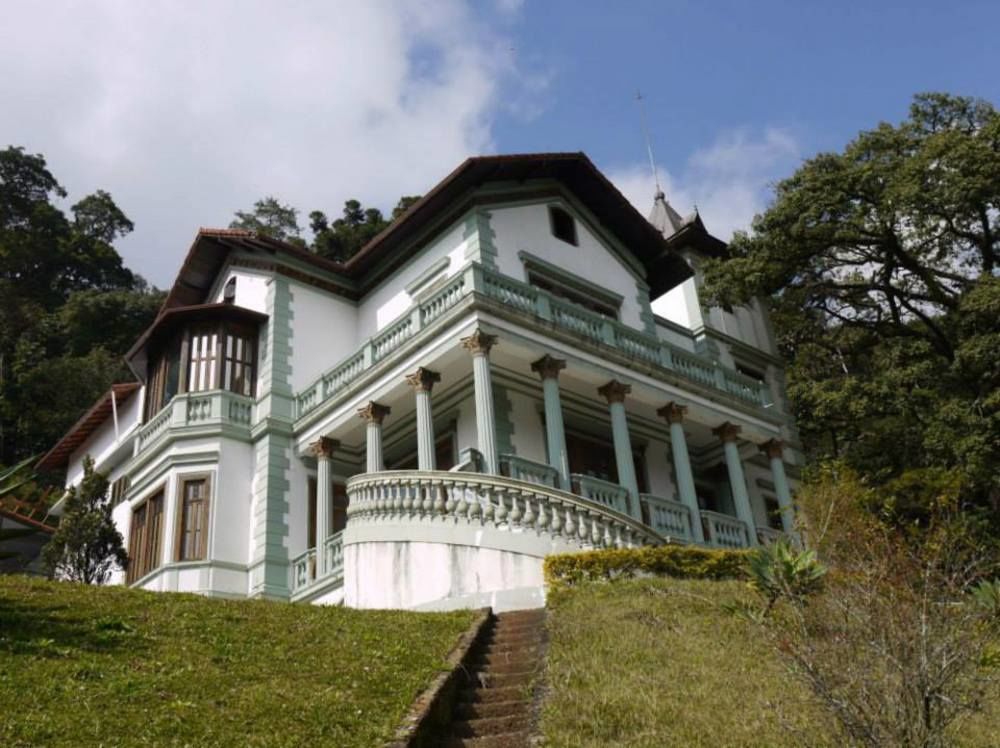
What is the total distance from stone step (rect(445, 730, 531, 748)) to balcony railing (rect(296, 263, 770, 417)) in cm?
1155

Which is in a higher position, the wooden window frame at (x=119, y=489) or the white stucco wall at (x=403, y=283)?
the white stucco wall at (x=403, y=283)

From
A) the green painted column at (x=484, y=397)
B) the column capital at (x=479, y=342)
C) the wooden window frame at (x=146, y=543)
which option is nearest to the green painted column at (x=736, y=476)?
the green painted column at (x=484, y=397)

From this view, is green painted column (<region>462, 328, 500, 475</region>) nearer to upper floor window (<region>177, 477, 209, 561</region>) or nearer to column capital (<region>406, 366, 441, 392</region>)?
column capital (<region>406, 366, 441, 392</region>)

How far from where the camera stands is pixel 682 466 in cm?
2155

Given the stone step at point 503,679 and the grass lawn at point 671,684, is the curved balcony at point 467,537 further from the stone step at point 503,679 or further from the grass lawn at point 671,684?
the stone step at point 503,679

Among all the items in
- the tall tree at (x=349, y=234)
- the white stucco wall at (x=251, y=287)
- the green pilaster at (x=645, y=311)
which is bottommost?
the green pilaster at (x=645, y=311)

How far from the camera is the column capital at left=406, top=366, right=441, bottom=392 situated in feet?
65.6

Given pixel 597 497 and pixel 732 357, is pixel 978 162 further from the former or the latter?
pixel 597 497

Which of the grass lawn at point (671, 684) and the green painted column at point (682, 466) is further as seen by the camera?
the green painted column at point (682, 466)

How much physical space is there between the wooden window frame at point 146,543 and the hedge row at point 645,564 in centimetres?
1132

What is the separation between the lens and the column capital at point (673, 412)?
2248 centimetres

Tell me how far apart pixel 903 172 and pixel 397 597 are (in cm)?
1737

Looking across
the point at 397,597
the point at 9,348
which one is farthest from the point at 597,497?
the point at 9,348

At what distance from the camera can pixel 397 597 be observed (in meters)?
15.8
